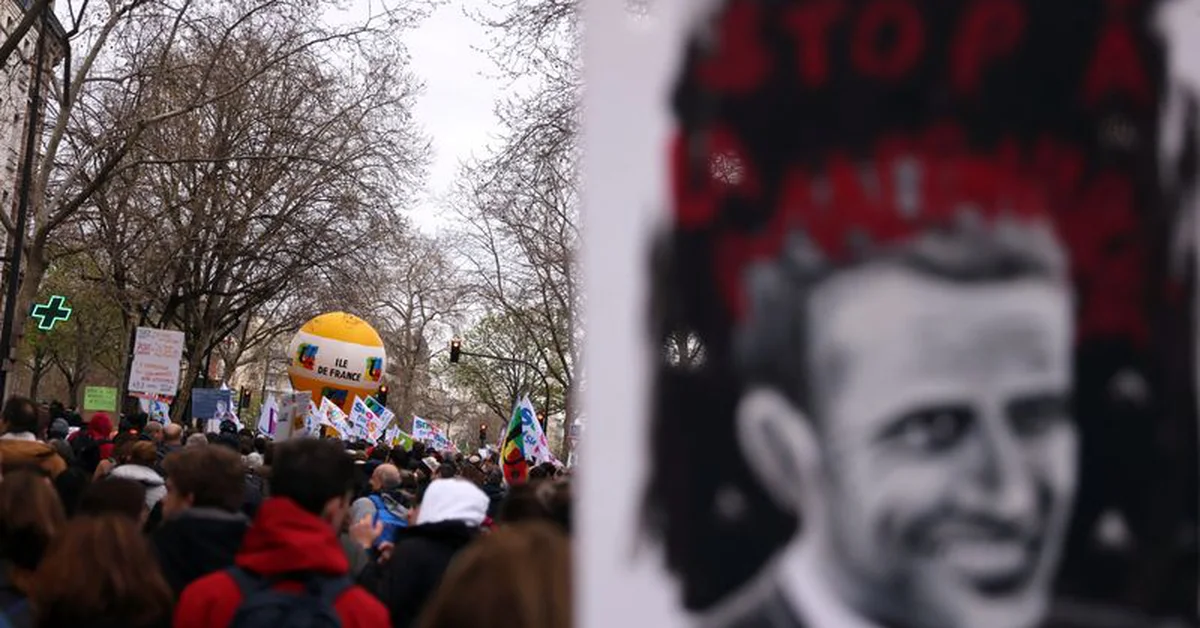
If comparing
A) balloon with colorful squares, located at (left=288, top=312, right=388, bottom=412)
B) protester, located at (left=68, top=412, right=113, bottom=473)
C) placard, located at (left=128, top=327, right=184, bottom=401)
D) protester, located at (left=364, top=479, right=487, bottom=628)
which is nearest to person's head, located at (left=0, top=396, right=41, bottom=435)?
protester, located at (left=68, top=412, right=113, bottom=473)

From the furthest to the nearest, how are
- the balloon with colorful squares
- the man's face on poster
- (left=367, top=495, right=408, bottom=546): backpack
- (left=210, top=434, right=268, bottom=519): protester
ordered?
the balloon with colorful squares, (left=367, top=495, right=408, bottom=546): backpack, (left=210, top=434, right=268, bottom=519): protester, the man's face on poster

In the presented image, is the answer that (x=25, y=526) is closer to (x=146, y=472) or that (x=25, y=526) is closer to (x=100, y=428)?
(x=146, y=472)

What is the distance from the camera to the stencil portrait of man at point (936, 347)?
1.84 m

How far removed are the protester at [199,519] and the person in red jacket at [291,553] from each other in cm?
72

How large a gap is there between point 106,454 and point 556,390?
71.8 meters

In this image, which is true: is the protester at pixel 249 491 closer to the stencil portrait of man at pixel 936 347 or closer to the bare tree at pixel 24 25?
the stencil portrait of man at pixel 936 347

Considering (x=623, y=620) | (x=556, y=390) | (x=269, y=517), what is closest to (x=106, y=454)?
(x=269, y=517)

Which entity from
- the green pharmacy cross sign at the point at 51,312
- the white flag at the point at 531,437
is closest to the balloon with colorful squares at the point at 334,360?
the green pharmacy cross sign at the point at 51,312

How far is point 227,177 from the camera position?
3353 centimetres

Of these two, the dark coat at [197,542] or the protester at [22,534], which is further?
the dark coat at [197,542]

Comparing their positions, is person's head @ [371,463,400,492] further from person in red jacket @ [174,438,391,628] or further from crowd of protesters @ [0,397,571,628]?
person in red jacket @ [174,438,391,628]

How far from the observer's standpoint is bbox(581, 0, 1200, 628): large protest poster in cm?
184

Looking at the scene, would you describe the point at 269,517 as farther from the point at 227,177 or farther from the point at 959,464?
the point at 227,177

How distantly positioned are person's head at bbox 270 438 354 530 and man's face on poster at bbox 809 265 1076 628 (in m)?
2.51
